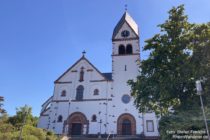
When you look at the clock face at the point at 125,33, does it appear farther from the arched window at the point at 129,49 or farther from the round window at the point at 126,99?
the round window at the point at 126,99

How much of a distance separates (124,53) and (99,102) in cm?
884

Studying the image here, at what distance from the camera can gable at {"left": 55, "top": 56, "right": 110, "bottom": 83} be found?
3091 centimetres

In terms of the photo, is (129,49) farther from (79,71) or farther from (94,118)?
(94,118)

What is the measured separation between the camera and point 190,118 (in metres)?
13.5

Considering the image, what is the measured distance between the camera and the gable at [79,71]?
1217 inches

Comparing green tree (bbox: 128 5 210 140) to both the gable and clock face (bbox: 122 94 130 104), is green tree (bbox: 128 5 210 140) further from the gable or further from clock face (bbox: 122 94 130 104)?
the gable

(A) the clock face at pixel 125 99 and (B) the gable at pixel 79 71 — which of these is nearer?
(A) the clock face at pixel 125 99

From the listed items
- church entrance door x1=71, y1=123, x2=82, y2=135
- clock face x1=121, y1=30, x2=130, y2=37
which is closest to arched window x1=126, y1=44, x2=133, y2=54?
clock face x1=121, y1=30, x2=130, y2=37

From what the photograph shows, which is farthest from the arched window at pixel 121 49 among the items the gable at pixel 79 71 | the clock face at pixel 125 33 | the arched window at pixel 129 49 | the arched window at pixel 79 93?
the arched window at pixel 79 93

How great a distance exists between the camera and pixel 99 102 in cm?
2900

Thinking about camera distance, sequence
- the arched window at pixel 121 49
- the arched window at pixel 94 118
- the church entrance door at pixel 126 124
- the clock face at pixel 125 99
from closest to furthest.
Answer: the church entrance door at pixel 126 124
the arched window at pixel 94 118
the clock face at pixel 125 99
the arched window at pixel 121 49

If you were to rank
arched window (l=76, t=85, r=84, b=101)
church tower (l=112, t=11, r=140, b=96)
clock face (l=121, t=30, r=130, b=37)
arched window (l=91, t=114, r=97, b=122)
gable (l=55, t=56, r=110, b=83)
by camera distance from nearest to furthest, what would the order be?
arched window (l=91, t=114, r=97, b=122) → arched window (l=76, t=85, r=84, b=101) → church tower (l=112, t=11, r=140, b=96) → gable (l=55, t=56, r=110, b=83) → clock face (l=121, t=30, r=130, b=37)

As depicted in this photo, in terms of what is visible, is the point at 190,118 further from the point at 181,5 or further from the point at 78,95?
the point at 78,95

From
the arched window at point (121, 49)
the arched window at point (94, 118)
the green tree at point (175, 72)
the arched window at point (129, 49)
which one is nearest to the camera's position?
the green tree at point (175, 72)
